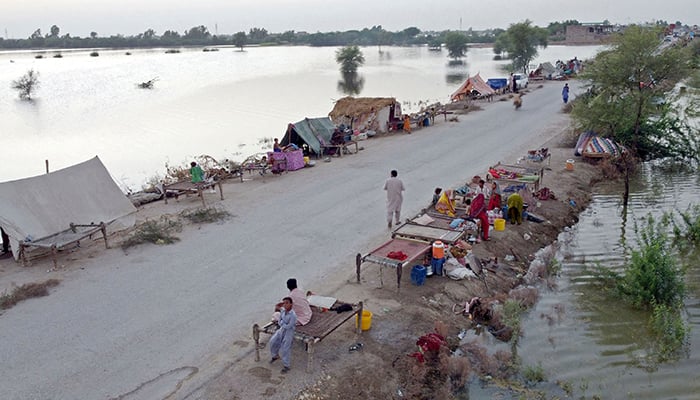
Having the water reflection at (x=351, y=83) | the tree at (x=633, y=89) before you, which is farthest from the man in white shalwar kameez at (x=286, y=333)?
the water reflection at (x=351, y=83)

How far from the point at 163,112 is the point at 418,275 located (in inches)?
1489

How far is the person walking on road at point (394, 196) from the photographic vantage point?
13258 mm

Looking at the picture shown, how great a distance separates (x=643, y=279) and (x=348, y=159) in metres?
12.6

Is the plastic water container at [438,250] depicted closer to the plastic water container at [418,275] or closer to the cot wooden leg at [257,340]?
the plastic water container at [418,275]

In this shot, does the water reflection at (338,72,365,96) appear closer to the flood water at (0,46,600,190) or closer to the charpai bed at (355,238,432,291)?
the flood water at (0,46,600,190)

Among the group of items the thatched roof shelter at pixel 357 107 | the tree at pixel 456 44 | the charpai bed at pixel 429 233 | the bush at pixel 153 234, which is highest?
the tree at pixel 456 44

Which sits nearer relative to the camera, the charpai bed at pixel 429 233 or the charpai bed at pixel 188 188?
the charpai bed at pixel 429 233

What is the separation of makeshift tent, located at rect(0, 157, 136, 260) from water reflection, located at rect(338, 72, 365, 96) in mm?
41247

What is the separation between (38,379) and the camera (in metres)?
7.80

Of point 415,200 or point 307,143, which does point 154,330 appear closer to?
point 415,200

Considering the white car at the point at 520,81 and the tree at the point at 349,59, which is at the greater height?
the tree at the point at 349,59

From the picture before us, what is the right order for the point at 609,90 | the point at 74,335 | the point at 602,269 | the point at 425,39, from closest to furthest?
the point at 74,335
the point at 602,269
the point at 609,90
the point at 425,39

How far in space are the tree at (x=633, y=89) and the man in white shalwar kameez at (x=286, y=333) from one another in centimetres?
1249

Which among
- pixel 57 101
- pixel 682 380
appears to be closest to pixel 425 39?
pixel 57 101
